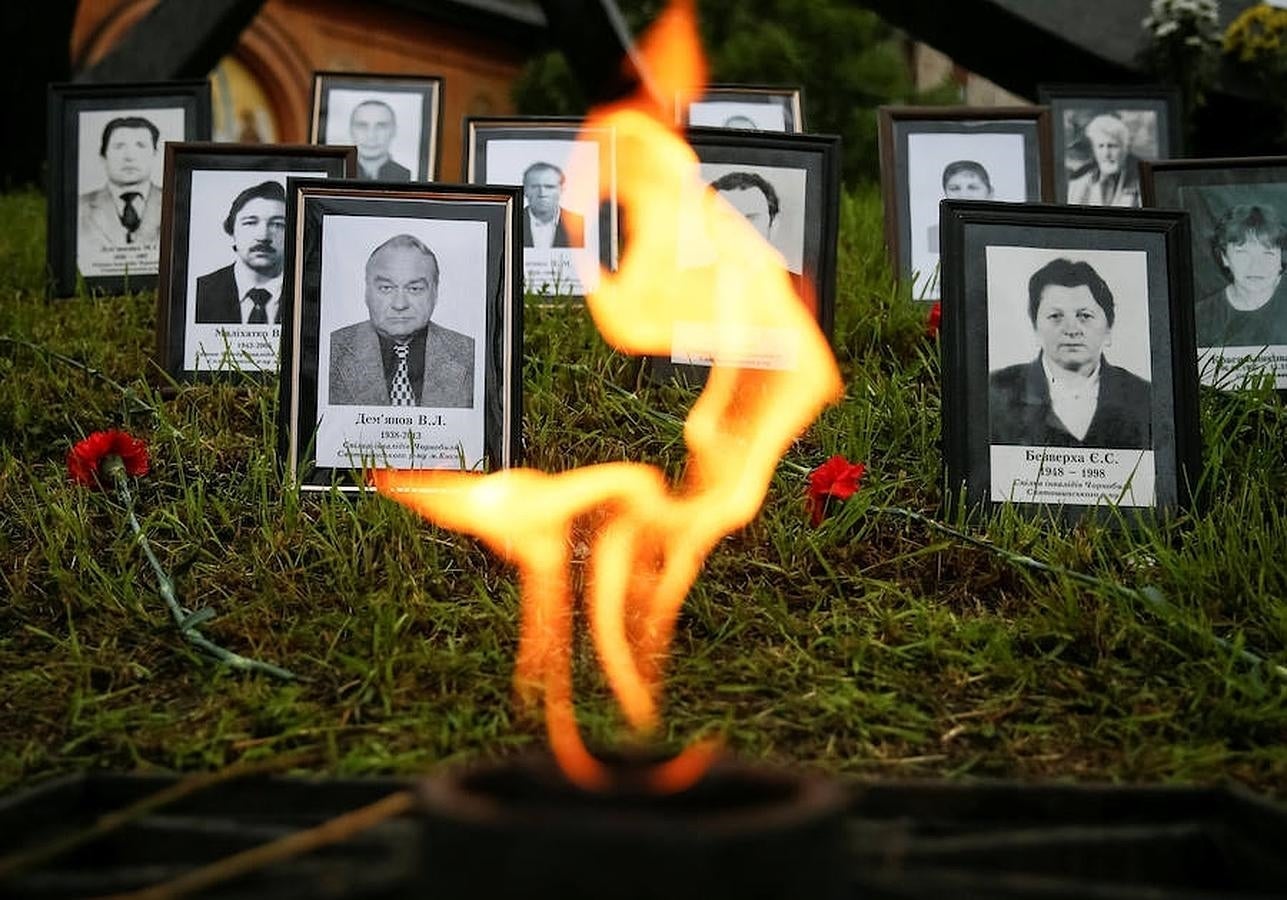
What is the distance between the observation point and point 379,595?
173 centimetres

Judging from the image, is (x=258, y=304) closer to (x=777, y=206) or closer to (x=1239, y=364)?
(x=777, y=206)

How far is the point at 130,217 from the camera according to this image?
10.1 ft

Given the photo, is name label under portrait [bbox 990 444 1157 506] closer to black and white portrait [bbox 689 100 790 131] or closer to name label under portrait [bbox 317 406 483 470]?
name label under portrait [bbox 317 406 483 470]

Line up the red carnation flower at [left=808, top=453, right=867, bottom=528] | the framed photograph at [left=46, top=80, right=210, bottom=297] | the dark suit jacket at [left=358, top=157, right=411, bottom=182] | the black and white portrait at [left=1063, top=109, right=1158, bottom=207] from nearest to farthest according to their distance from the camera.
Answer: the red carnation flower at [left=808, top=453, right=867, bottom=528], the framed photograph at [left=46, top=80, right=210, bottom=297], the black and white portrait at [left=1063, top=109, right=1158, bottom=207], the dark suit jacket at [left=358, top=157, right=411, bottom=182]

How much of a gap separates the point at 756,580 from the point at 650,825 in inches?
42.8

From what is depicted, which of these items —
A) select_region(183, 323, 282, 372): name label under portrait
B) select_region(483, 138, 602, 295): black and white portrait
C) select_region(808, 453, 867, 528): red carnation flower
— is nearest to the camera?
select_region(808, 453, 867, 528): red carnation flower

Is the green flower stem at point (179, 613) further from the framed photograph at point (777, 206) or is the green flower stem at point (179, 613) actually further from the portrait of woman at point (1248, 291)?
the portrait of woman at point (1248, 291)

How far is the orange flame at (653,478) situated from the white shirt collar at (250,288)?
1.94 ft

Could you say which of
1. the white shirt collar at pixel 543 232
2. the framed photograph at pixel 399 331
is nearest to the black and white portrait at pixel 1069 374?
the framed photograph at pixel 399 331

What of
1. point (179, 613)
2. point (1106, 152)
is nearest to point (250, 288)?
point (179, 613)

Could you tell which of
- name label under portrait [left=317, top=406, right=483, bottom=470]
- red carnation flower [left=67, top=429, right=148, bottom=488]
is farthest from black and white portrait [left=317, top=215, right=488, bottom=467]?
red carnation flower [left=67, top=429, right=148, bottom=488]

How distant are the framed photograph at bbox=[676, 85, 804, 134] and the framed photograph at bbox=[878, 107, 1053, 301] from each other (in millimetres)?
479

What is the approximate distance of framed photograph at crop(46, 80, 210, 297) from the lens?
3064 mm

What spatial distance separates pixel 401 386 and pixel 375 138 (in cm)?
168
